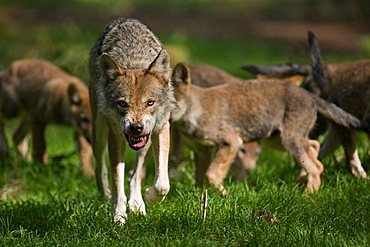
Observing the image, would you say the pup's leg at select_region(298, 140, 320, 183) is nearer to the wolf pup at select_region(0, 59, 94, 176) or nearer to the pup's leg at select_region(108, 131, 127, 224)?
the pup's leg at select_region(108, 131, 127, 224)

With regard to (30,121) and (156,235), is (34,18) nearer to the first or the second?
(30,121)

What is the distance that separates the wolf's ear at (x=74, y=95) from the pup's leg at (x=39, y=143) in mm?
642

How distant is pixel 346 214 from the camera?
738 cm

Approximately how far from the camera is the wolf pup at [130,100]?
714cm

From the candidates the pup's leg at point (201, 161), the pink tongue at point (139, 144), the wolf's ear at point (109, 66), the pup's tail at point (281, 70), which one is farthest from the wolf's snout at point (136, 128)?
the pup's tail at point (281, 70)

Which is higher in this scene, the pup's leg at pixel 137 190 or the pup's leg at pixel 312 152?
the pup's leg at pixel 137 190

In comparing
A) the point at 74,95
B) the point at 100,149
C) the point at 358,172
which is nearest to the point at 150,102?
the point at 100,149

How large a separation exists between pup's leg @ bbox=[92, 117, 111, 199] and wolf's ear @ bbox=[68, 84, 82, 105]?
295cm

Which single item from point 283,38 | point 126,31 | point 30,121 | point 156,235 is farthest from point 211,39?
point 156,235

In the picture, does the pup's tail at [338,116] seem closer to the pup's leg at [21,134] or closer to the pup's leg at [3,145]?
the pup's leg at [3,145]

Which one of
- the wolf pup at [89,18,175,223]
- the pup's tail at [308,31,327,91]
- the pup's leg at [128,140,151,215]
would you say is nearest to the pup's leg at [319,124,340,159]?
the pup's tail at [308,31,327,91]

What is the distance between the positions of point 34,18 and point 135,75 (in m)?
21.0

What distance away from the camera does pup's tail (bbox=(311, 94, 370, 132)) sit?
8836 millimetres

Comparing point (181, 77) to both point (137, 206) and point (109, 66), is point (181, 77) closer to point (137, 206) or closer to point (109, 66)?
point (109, 66)
